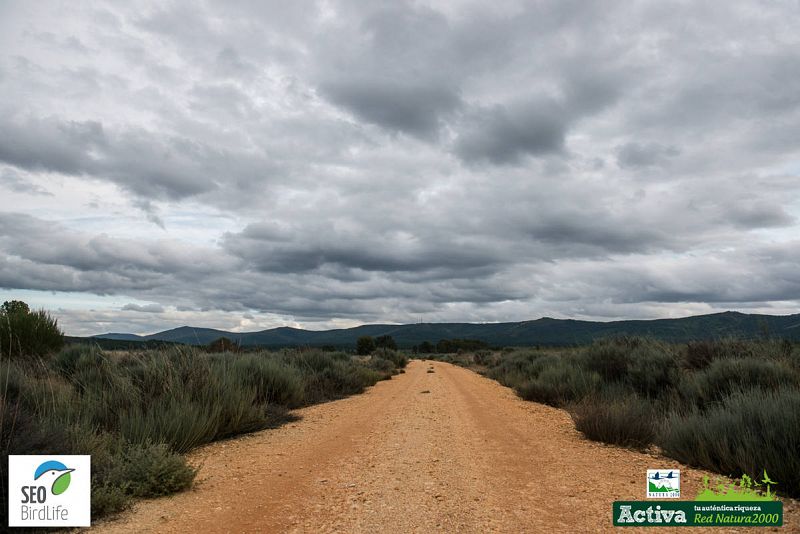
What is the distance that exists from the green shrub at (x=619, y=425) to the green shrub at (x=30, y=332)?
18447 mm

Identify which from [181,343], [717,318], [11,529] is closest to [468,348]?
[717,318]

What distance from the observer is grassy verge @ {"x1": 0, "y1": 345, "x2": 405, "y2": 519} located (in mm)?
5688

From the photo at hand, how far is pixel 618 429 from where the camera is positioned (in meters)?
8.83

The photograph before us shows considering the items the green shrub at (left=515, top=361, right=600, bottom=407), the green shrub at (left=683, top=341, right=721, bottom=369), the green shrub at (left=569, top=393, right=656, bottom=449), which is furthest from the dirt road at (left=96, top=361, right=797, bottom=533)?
the green shrub at (left=683, top=341, right=721, bottom=369)

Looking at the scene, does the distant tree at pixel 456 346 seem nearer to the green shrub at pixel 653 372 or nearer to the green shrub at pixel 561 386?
the green shrub at pixel 561 386

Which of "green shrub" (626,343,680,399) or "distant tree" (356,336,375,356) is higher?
"green shrub" (626,343,680,399)

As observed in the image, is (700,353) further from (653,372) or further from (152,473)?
(152,473)

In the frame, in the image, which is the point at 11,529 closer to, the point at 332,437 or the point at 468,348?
the point at 332,437

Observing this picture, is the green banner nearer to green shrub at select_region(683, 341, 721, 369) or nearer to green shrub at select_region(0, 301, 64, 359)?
green shrub at select_region(683, 341, 721, 369)

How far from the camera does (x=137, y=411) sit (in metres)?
7.97

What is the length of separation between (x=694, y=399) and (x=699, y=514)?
22.2ft

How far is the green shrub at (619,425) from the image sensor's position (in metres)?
8.66

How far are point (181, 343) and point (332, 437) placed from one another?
5700mm

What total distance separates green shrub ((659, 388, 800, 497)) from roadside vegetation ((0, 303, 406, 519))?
7.09 metres
